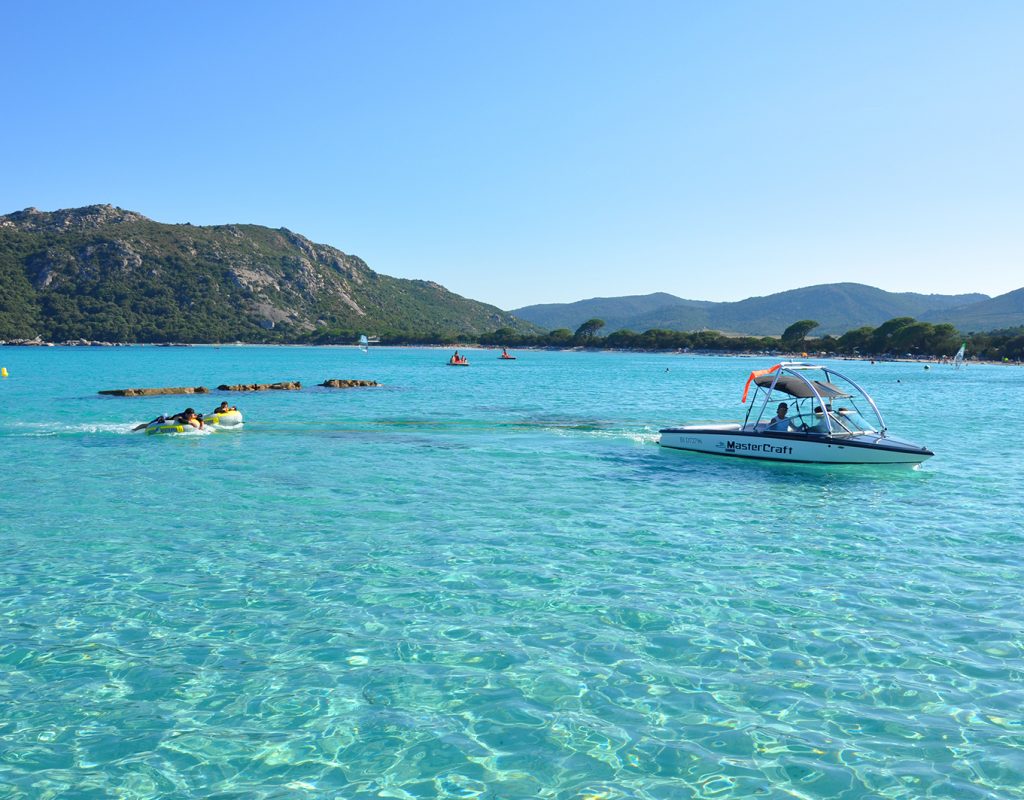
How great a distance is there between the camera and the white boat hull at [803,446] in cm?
2377

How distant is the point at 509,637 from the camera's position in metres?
9.95

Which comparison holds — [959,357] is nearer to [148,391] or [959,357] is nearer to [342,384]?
[342,384]

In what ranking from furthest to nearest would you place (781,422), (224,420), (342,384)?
(342,384) < (224,420) < (781,422)

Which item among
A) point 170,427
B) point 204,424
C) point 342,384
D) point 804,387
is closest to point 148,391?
point 342,384

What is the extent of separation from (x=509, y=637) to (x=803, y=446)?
18.0 metres

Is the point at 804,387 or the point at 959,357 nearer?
the point at 804,387

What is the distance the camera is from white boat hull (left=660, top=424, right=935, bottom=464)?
23766mm

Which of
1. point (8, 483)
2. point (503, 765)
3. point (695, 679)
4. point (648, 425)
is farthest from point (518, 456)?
point (503, 765)

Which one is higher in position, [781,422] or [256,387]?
[781,422]

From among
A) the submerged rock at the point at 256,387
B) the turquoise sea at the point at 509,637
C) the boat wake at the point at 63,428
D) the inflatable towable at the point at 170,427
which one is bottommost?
the boat wake at the point at 63,428

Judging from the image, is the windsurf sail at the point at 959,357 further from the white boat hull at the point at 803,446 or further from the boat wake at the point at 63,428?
the boat wake at the point at 63,428

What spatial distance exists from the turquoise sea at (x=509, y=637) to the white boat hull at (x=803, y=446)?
1351 mm

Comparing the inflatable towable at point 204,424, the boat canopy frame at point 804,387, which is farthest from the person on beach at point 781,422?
the inflatable towable at point 204,424

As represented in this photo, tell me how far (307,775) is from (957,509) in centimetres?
1775
